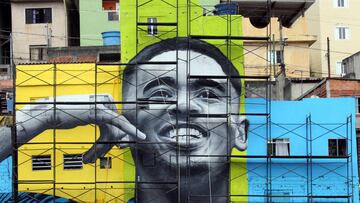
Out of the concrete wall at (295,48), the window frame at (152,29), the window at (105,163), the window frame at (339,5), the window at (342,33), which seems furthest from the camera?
the window frame at (339,5)

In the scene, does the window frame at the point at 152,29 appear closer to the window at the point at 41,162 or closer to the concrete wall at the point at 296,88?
the window at the point at 41,162

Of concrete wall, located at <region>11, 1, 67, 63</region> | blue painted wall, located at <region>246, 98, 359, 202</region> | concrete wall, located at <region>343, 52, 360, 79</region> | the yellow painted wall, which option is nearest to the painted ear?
blue painted wall, located at <region>246, 98, 359, 202</region>

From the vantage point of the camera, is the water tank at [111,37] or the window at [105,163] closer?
the window at [105,163]

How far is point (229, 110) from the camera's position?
28.7 m

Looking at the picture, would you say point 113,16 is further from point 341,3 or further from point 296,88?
point 341,3

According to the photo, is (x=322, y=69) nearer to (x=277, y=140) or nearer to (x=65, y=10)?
(x=65, y=10)

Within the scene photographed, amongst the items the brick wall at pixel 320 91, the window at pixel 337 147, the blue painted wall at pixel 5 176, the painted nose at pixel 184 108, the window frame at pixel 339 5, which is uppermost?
the window frame at pixel 339 5

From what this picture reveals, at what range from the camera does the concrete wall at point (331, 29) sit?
52.1m

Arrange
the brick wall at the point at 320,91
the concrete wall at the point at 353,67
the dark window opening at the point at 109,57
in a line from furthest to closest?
the concrete wall at the point at 353,67 < the dark window opening at the point at 109,57 < the brick wall at the point at 320,91

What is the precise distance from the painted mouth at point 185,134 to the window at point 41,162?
439 centimetres

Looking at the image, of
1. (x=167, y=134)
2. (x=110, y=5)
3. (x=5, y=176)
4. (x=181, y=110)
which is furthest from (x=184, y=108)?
(x=110, y=5)

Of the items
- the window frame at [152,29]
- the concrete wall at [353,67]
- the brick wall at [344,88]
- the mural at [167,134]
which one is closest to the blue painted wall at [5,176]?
the mural at [167,134]

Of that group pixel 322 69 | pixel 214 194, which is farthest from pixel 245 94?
pixel 322 69

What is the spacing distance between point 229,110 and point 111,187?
5297mm
